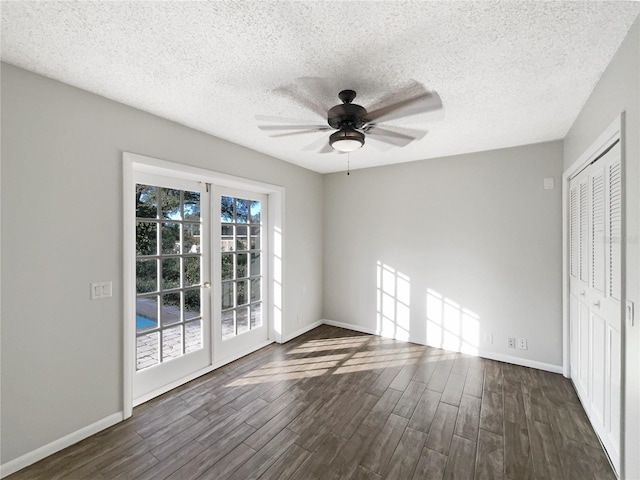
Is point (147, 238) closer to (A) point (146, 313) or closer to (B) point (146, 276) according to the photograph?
(B) point (146, 276)

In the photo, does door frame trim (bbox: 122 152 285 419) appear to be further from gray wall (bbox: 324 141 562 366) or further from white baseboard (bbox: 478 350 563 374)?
white baseboard (bbox: 478 350 563 374)

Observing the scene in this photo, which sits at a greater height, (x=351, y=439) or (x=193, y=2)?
(x=193, y=2)

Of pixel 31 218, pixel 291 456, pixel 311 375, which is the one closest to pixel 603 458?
pixel 291 456

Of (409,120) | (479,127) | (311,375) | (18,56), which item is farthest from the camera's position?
(311,375)

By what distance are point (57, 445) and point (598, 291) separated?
3.98 metres

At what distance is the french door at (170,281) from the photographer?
2.58 m

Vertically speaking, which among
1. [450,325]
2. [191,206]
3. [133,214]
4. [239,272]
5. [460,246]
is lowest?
[450,325]

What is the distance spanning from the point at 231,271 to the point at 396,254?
2.28m

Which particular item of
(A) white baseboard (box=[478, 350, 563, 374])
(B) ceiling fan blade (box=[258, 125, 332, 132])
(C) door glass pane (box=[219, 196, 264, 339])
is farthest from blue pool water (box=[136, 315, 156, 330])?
(A) white baseboard (box=[478, 350, 563, 374])

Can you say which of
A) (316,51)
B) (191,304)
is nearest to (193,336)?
(191,304)

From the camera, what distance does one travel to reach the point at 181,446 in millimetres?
2002

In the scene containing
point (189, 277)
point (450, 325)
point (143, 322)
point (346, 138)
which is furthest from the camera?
point (450, 325)

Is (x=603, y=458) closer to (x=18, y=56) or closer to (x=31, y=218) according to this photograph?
(x=31, y=218)

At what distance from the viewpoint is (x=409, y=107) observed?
2049 mm
